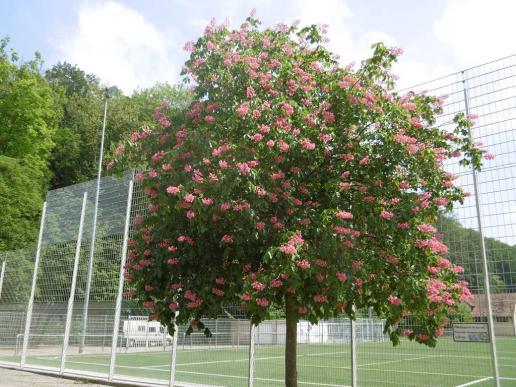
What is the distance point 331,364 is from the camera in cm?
996

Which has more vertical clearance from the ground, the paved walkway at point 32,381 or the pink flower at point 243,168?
the pink flower at point 243,168

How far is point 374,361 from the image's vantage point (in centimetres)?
970

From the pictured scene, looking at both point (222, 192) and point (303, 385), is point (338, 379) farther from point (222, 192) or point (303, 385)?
point (222, 192)

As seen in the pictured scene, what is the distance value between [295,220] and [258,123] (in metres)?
1.24

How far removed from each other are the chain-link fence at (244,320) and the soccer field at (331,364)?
0.03 meters

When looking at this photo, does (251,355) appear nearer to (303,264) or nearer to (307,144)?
(303,264)

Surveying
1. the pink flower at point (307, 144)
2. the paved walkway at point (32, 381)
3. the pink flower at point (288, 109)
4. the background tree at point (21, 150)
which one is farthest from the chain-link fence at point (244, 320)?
the background tree at point (21, 150)

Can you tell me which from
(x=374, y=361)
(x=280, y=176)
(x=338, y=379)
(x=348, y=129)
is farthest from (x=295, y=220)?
(x=338, y=379)

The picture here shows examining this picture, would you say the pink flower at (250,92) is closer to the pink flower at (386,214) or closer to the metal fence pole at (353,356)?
the pink flower at (386,214)

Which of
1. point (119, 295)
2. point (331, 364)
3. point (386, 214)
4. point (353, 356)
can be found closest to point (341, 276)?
point (386, 214)

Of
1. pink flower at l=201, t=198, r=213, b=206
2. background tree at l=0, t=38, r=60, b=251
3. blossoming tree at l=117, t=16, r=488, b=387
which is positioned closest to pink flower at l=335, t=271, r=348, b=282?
blossoming tree at l=117, t=16, r=488, b=387

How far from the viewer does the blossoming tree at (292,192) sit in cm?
608

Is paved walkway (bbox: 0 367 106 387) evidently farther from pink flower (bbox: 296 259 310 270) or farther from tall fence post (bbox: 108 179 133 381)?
pink flower (bbox: 296 259 310 270)

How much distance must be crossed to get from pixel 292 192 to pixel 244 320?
436cm
